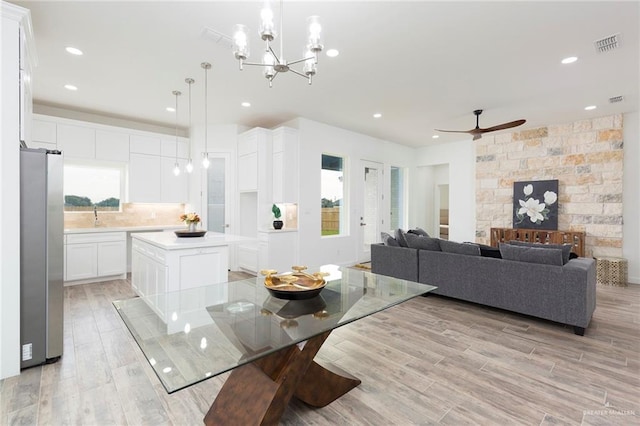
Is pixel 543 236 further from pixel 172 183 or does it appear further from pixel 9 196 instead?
pixel 9 196

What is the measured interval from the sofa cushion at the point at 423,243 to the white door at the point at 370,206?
7.70 ft

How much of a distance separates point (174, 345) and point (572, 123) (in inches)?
295

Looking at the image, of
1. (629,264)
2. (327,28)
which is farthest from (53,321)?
(629,264)

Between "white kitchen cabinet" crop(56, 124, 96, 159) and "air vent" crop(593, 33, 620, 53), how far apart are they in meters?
7.10

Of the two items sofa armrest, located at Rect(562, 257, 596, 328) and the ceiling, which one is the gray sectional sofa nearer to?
sofa armrest, located at Rect(562, 257, 596, 328)

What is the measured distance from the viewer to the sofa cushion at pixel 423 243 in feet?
13.7

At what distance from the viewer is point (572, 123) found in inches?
229

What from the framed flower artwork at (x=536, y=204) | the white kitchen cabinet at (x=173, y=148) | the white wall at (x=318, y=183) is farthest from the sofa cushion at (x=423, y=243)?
the white kitchen cabinet at (x=173, y=148)

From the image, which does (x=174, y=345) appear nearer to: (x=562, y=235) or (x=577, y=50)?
(x=577, y=50)

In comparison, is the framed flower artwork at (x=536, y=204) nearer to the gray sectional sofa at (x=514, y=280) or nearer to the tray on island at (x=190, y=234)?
the gray sectional sofa at (x=514, y=280)

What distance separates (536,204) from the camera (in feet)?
20.3

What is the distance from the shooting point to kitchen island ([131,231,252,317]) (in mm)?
3189

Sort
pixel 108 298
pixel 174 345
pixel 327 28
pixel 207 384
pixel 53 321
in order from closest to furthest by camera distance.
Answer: pixel 174 345, pixel 207 384, pixel 53 321, pixel 327 28, pixel 108 298

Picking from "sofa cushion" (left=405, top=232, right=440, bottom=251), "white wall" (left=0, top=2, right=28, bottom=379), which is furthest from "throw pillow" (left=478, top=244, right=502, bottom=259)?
"white wall" (left=0, top=2, right=28, bottom=379)
